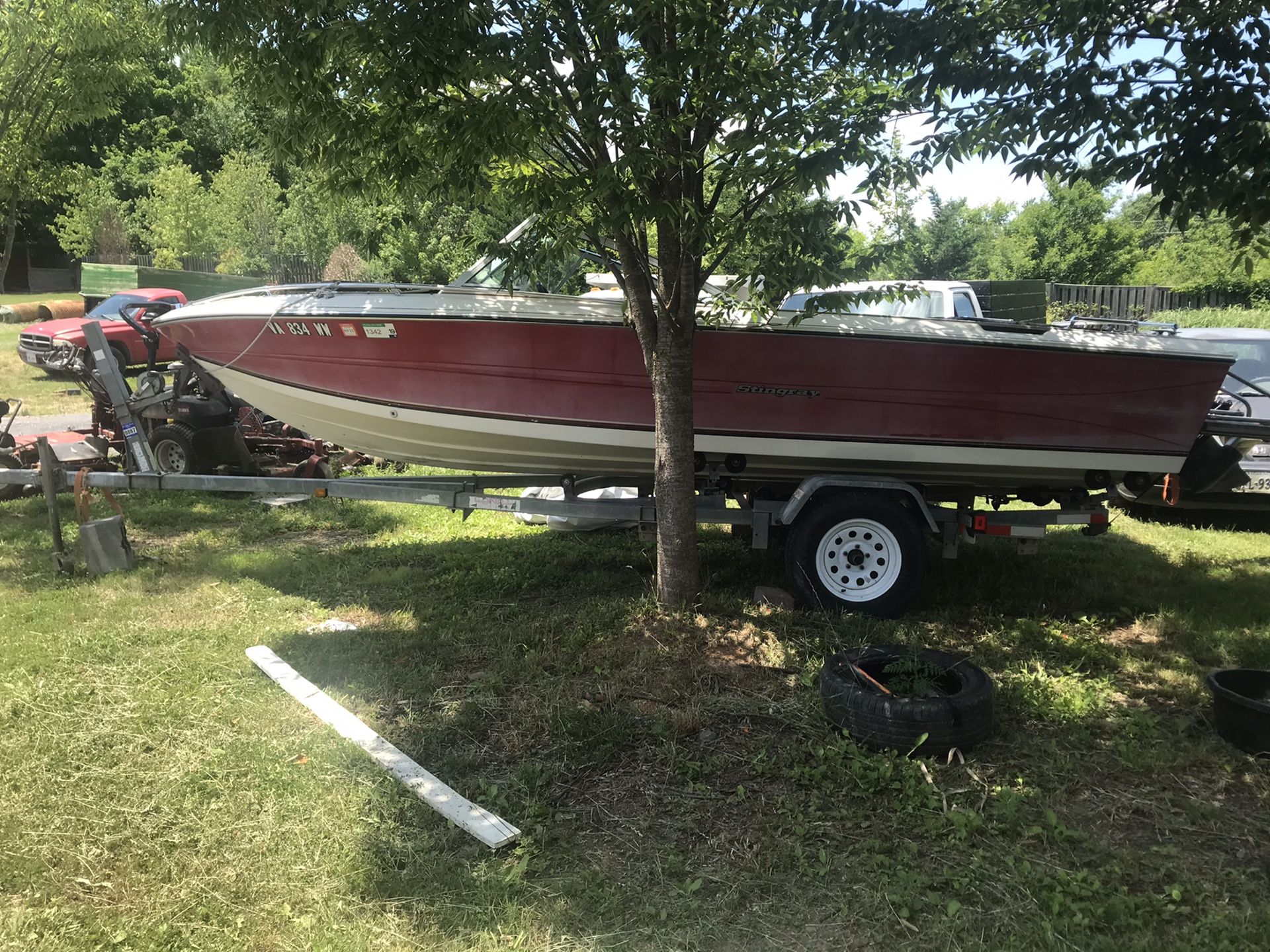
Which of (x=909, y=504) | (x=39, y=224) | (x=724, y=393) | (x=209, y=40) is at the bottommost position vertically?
(x=909, y=504)

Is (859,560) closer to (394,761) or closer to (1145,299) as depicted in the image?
(394,761)

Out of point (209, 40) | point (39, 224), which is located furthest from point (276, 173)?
point (209, 40)

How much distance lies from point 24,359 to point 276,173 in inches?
659

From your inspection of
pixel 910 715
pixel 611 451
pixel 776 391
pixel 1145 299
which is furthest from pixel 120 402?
pixel 1145 299

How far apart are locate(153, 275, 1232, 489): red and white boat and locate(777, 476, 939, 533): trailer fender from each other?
185 mm

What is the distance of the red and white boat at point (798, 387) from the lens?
17.9 feet

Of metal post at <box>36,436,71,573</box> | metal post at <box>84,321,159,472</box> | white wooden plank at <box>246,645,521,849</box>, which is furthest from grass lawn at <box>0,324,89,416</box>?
white wooden plank at <box>246,645,521,849</box>

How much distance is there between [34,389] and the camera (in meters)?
15.6

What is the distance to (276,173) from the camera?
30953 mm

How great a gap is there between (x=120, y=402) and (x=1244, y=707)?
7.85 metres

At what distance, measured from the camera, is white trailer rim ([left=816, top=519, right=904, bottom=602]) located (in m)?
5.52

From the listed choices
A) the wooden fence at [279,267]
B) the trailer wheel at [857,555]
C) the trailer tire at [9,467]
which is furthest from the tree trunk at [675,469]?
the wooden fence at [279,267]

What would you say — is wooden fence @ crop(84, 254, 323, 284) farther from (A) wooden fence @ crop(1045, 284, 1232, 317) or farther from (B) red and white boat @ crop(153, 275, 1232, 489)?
(B) red and white boat @ crop(153, 275, 1232, 489)

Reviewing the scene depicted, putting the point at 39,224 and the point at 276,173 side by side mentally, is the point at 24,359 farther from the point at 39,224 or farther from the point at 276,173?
the point at 39,224
